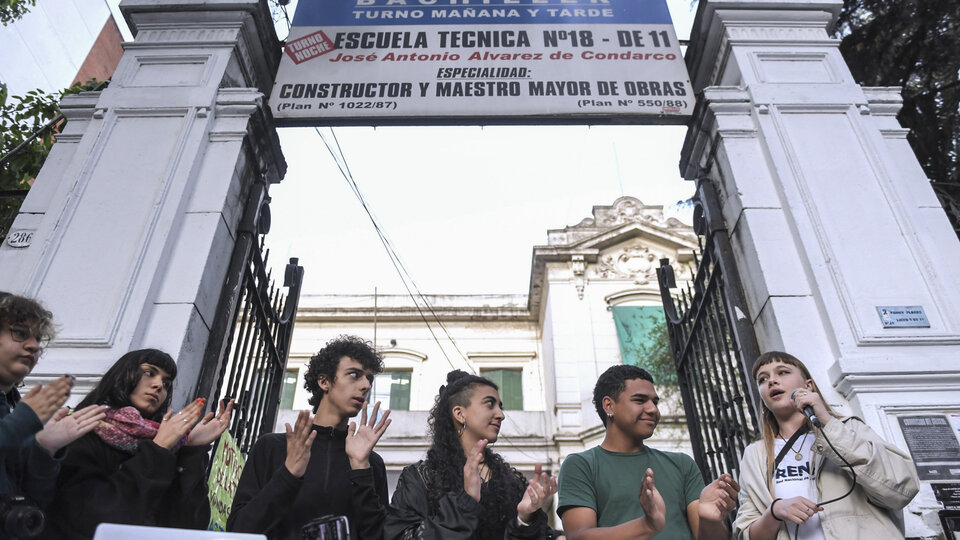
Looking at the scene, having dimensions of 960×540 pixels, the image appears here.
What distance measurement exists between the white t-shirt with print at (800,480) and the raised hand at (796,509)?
0.13m

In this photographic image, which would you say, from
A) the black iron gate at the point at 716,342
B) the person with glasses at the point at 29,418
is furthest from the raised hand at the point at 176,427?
the black iron gate at the point at 716,342

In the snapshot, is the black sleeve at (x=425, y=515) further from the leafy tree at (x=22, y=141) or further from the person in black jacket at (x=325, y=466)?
the leafy tree at (x=22, y=141)

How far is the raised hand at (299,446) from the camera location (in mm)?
2400

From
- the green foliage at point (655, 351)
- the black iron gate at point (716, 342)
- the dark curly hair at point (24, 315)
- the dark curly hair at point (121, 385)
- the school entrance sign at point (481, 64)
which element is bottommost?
the dark curly hair at point (121, 385)

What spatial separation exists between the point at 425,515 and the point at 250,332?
3.03 meters

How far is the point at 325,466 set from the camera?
2.76 metres

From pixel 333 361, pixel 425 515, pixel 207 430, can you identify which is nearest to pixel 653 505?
pixel 425 515

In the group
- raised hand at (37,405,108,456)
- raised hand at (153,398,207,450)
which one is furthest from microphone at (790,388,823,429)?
raised hand at (37,405,108,456)

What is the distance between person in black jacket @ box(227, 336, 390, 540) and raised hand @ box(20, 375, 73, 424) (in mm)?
721

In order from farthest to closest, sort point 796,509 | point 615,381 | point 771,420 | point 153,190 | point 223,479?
point 153,190 < point 223,479 < point 615,381 < point 771,420 < point 796,509

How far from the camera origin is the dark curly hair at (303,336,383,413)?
3186 millimetres

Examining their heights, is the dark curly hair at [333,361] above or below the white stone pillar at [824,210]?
below

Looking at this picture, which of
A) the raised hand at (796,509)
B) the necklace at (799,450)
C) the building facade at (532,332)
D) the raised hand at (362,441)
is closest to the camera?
the raised hand at (796,509)

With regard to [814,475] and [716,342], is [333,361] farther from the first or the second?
[716,342]
